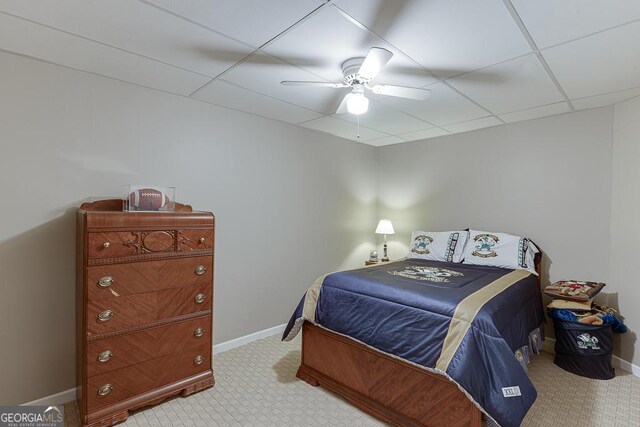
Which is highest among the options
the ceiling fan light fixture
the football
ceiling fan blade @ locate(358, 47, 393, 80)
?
ceiling fan blade @ locate(358, 47, 393, 80)

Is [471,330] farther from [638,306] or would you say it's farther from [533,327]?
[638,306]

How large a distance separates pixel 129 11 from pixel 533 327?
3634 millimetres

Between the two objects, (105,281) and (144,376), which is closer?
(105,281)

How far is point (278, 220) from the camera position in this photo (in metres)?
3.63

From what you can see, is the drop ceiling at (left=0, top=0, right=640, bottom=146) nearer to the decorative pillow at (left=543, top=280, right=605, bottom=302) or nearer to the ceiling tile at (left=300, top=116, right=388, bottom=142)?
the ceiling tile at (left=300, top=116, right=388, bottom=142)

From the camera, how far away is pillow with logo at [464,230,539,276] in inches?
125

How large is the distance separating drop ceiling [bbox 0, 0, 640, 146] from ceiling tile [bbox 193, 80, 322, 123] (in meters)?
0.02

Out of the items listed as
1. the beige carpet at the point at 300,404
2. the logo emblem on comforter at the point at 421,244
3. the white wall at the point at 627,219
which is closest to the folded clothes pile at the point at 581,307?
the white wall at the point at 627,219

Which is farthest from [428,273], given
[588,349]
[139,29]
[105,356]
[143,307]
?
[139,29]

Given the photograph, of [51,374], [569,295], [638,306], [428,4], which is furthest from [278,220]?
[638,306]

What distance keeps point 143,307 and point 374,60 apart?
7.23 feet

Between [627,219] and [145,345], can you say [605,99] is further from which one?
[145,345]

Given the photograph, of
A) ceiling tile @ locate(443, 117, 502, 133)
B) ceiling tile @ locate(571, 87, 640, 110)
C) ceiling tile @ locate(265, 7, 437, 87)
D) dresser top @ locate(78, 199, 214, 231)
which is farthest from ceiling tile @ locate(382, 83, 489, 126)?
dresser top @ locate(78, 199, 214, 231)

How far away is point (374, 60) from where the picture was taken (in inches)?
70.1
